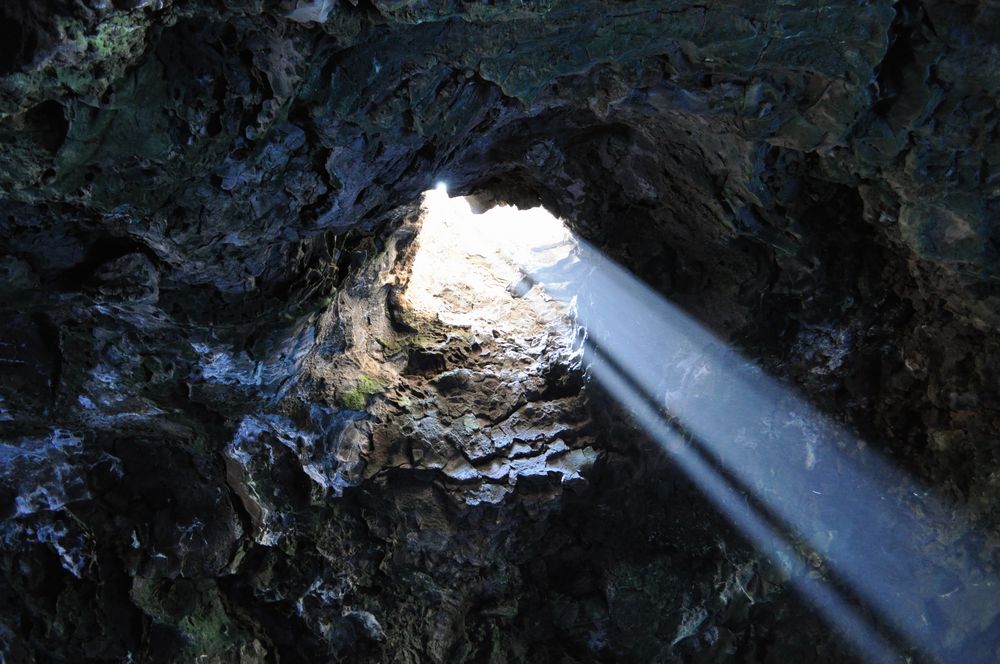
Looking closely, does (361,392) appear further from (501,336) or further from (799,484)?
(799,484)

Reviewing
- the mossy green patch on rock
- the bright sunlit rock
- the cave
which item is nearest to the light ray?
the cave

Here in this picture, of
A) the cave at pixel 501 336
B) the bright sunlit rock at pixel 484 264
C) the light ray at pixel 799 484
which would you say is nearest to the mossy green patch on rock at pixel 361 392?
the cave at pixel 501 336

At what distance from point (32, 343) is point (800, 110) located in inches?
113

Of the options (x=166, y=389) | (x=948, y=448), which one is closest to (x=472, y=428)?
(x=166, y=389)

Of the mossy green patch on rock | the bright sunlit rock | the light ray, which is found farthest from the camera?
the bright sunlit rock

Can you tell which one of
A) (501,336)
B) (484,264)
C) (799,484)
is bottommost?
(799,484)

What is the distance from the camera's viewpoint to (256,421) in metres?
3.57

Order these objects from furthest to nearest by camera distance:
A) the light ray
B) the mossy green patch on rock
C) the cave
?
the mossy green patch on rock, the light ray, the cave

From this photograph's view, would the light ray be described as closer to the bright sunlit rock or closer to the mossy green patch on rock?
the bright sunlit rock

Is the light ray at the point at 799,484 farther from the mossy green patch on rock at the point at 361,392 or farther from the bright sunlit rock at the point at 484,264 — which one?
the mossy green patch on rock at the point at 361,392

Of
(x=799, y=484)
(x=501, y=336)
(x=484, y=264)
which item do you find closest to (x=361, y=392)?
(x=501, y=336)

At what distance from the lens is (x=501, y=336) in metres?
4.19

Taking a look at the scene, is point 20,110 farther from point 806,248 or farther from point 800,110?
point 806,248

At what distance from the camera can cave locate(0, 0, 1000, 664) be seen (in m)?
2.12
